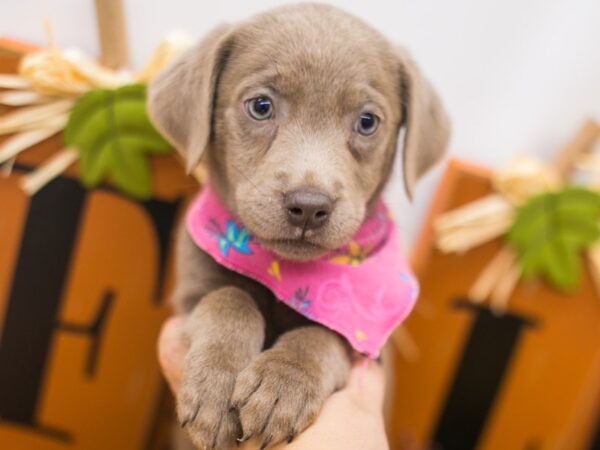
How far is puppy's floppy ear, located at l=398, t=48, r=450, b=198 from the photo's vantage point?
181 cm

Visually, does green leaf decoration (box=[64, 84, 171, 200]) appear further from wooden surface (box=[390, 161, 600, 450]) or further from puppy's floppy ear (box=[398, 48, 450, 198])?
wooden surface (box=[390, 161, 600, 450])

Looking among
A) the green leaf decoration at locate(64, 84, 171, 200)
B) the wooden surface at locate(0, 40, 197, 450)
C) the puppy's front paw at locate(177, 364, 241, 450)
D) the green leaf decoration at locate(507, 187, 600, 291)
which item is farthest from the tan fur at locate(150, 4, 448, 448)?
the green leaf decoration at locate(507, 187, 600, 291)

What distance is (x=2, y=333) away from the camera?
2.31 metres

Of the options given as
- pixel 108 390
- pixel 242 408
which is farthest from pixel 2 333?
pixel 242 408

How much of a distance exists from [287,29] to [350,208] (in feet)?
1.83

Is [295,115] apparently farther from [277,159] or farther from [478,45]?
[478,45]

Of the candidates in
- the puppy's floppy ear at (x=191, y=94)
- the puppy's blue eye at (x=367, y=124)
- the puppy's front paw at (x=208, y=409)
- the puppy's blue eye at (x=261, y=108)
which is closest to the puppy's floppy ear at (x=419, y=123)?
the puppy's blue eye at (x=367, y=124)

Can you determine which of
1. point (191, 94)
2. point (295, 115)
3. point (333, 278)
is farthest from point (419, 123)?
point (191, 94)

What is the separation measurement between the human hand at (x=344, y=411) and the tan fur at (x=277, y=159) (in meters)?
0.04

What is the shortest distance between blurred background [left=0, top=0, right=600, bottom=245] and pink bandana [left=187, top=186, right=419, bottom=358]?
565 millimetres

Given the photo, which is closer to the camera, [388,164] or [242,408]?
[242,408]

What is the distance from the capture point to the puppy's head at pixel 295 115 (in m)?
1.50

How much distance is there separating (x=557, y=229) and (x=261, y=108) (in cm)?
134

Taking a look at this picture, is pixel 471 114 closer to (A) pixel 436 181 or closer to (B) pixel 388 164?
(A) pixel 436 181
